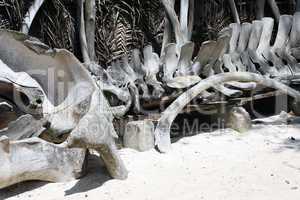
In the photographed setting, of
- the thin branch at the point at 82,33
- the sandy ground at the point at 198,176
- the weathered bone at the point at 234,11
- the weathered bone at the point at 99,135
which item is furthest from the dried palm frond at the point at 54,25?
the weathered bone at the point at 234,11

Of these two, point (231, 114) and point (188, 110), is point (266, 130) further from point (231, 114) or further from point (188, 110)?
point (188, 110)

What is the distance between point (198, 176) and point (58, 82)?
1.07m

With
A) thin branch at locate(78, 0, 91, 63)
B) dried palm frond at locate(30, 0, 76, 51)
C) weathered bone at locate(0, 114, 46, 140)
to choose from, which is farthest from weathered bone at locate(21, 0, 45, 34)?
weathered bone at locate(0, 114, 46, 140)

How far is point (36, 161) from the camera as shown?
2.42 m

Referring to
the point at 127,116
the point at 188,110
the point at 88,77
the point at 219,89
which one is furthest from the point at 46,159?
the point at 219,89

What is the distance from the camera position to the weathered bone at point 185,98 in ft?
10.3

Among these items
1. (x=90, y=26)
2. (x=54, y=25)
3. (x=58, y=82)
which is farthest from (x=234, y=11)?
(x=58, y=82)

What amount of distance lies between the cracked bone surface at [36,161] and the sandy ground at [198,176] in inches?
2.9

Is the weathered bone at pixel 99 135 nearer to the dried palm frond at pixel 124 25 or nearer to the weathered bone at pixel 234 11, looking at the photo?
the dried palm frond at pixel 124 25

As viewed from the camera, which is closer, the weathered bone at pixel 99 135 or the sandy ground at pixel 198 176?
the weathered bone at pixel 99 135

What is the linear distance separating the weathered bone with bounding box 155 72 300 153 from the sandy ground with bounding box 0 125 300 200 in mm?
102

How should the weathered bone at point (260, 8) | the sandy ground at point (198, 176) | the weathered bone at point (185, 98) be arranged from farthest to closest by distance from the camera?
the weathered bone at point (260, 8) → the weathered bone at point (185, 98) → the sandy ground at point (198, 176)

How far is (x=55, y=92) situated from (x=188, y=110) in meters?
1.07

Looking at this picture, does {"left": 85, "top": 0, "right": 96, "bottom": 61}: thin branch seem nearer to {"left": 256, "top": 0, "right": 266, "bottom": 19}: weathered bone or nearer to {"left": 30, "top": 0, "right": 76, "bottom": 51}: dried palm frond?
{"left": 30, "top": 0, "right": 76, "bottom": 51}: dried palm frond
